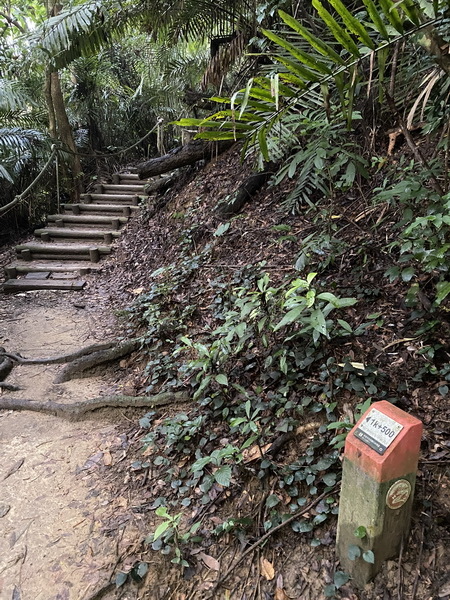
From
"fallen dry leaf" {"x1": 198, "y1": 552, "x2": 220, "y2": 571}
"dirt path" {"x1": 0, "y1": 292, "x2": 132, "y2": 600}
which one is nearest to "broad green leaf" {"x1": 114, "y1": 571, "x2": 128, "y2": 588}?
"dirt path" {"x1": 0, "y1": 292, "x2": 132, "y2": 600}

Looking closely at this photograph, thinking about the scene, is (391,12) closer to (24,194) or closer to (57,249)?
(24,194)

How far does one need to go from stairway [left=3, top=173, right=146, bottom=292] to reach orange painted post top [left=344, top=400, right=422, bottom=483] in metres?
5.70

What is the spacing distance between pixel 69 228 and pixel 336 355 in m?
7.59

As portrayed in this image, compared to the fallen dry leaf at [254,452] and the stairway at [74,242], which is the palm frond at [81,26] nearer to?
the stairway at [74,242]

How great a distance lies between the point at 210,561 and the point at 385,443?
118cm

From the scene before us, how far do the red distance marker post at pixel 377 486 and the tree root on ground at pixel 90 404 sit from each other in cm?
165

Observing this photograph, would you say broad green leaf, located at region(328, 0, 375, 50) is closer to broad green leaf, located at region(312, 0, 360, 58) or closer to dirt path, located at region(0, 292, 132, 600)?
broad green leaf, located at region(312, 0, 360, 58)

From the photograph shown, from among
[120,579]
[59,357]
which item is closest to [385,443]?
[120,579]

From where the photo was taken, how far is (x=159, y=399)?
3062mm

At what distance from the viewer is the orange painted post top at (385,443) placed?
1.36 meters

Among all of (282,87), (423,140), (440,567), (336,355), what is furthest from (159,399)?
(423,140)

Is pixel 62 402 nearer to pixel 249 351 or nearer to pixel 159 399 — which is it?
pixel 159 399

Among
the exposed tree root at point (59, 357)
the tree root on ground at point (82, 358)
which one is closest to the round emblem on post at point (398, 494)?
the tree root on ground at point (82, 358)

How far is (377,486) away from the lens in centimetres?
139
